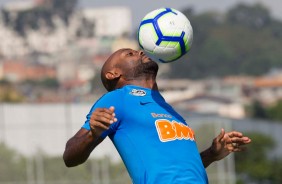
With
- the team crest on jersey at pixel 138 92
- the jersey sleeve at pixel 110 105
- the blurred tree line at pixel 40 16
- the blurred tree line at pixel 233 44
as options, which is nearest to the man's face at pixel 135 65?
the team crest on jersey at pixel 138 92

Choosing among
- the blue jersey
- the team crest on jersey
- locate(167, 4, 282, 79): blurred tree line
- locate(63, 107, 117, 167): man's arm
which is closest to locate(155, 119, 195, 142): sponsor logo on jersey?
the blue jersey

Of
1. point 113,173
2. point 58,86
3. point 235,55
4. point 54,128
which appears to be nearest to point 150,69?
point 113,173

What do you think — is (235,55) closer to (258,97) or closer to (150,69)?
→ (258,97)

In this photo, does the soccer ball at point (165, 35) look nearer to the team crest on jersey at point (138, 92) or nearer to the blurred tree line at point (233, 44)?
the team crest on jersey at point (138, 92)

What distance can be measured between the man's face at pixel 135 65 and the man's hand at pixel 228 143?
77 cm

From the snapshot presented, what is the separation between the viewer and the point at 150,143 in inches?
287

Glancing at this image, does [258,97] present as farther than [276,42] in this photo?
No

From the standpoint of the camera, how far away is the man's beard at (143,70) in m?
7.61

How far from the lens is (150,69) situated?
7.62 metres

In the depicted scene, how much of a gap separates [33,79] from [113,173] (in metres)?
140

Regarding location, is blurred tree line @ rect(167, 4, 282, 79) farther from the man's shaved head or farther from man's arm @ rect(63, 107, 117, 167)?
man's arm @ rect(63, 107, 117, 167)

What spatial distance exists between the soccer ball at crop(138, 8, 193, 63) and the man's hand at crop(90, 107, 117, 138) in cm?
76

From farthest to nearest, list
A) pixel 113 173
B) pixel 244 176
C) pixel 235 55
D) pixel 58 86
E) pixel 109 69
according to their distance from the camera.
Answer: pixel 235 55 < pixel 58 86 < pixel 244 176 < pixel 113 173 < pixel 109 69

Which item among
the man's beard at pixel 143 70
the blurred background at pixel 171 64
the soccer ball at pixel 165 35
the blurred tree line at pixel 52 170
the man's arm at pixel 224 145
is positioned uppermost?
the soccer ball at pixel 165 35
